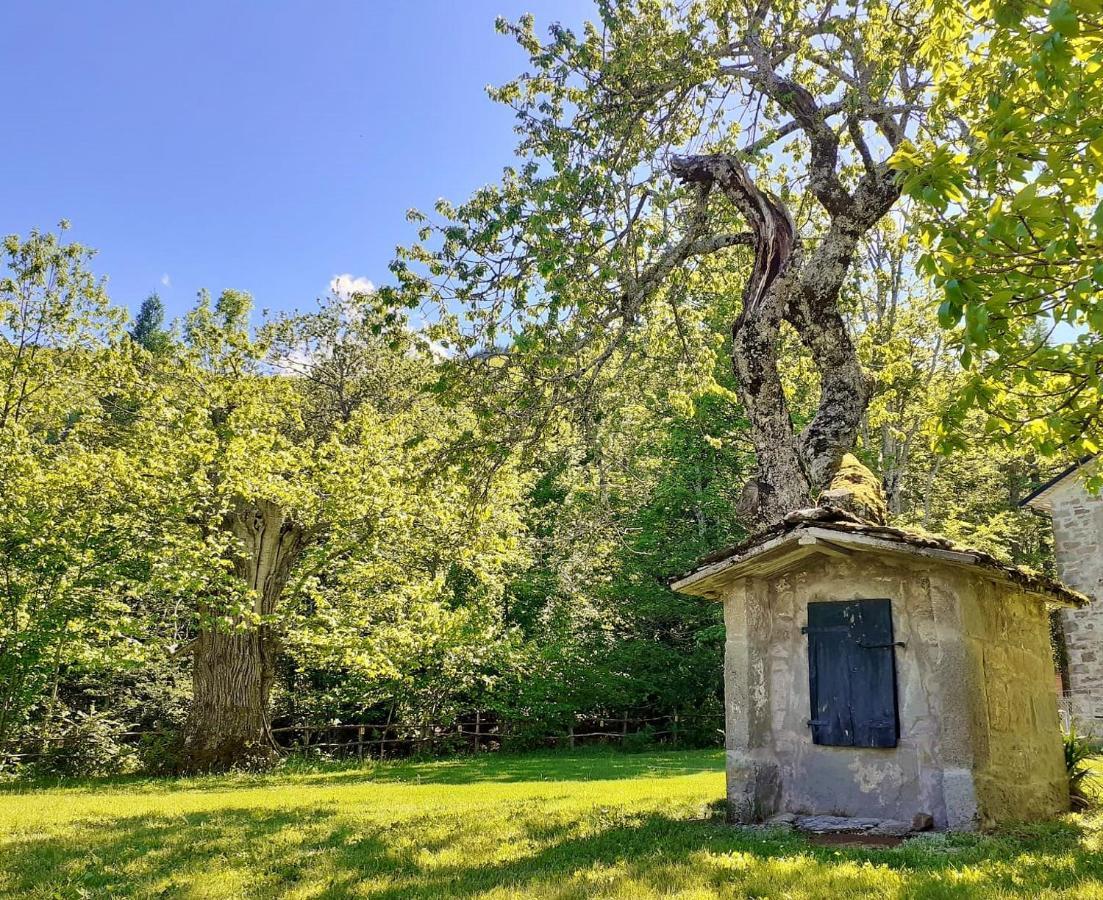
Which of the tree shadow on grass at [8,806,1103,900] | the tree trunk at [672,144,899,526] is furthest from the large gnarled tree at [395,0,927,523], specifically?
the tree shadow on grass at [8,806,1103,900]

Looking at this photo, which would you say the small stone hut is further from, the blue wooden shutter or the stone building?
the stone building

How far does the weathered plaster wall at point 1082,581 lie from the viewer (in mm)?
17406

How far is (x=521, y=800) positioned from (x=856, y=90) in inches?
381

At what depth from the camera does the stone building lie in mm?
17406

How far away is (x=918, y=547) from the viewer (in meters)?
7.09

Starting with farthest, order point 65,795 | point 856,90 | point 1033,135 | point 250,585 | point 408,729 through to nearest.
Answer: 1. point 408,729
2. point 250,585
3. point 65,795
4. point 856,90
5. point 1033,135

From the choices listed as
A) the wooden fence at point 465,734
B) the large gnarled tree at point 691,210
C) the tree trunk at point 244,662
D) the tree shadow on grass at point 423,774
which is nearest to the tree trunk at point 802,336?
the large gnarled tree at point 691,210

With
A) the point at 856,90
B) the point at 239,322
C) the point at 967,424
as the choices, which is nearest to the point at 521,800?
the point at 856,90

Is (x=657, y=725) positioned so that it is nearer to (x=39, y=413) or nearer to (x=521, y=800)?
(x=521, y=800)

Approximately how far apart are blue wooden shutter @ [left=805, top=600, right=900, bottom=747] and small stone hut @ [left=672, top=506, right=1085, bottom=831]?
0.03 feet

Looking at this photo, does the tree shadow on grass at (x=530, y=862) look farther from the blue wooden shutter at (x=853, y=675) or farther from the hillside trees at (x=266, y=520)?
the hillside trees at (x=266, y=520)

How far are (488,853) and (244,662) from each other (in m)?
11.7

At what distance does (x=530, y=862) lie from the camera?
627cm

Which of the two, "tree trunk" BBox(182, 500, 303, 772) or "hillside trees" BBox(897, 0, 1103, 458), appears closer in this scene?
"hillside trees" BBox(897, 0, 1103, 458)
